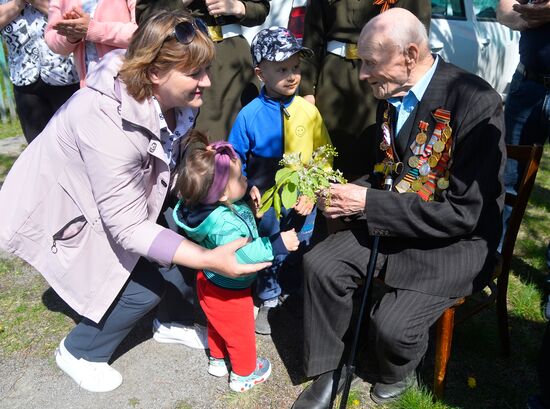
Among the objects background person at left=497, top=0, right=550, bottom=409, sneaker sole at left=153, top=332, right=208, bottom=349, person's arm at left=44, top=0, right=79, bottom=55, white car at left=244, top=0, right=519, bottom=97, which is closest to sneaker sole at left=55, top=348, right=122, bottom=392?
sneaker sole at left=153, top=332, right=208, bottom=349

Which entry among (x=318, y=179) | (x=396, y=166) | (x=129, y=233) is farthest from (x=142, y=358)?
(x=396, y=166)

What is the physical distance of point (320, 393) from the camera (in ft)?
8.75

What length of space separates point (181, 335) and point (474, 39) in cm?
415

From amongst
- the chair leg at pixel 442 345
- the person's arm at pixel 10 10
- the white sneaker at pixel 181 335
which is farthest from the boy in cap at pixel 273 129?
the person's arm at pixel 10 10

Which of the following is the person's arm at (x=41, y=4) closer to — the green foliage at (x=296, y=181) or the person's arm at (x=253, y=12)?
the person's arm at (x=253, y=12)

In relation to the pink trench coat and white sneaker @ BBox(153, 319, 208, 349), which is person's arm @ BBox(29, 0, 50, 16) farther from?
white sneaker @ BBox(153, 319, 208, 349)

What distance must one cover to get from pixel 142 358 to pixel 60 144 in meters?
1.29

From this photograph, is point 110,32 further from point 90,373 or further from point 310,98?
point 90,373

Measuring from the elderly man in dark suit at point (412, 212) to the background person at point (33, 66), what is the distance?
2.13 metres

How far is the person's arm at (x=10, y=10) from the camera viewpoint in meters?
3.62

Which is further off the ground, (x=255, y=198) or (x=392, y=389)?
(x=255, y=198)

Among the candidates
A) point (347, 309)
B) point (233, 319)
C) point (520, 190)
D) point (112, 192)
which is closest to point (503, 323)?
point (520, 190)

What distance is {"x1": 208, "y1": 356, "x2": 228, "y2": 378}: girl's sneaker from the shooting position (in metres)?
2.96

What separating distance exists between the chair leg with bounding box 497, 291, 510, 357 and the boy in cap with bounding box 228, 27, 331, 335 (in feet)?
3.73
